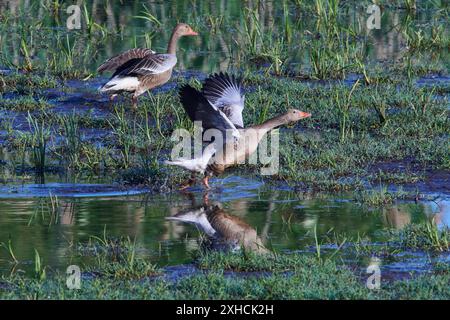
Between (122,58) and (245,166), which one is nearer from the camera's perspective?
(245,166)

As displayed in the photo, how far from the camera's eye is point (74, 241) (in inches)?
308

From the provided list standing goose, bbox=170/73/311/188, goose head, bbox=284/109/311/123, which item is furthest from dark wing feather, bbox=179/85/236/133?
goose head, bbox=284/109/311/123

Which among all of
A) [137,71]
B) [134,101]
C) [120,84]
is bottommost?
[134,101]

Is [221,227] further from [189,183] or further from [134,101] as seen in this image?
[134,101]

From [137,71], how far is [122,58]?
1.91ft

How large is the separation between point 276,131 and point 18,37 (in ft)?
19.4

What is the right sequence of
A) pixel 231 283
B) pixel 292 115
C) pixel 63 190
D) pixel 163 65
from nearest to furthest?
1. pixel 231 283
2. pixel 63 190
3. pixel 292 115
4. pixel 163 65

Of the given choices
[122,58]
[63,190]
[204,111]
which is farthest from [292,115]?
[122,58]

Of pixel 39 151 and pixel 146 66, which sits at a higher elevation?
pixel 146 66

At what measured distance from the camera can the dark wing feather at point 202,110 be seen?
9039 millimetres

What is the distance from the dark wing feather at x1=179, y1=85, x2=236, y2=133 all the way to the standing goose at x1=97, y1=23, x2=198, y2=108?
9.32 ft

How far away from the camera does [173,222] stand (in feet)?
27.6
